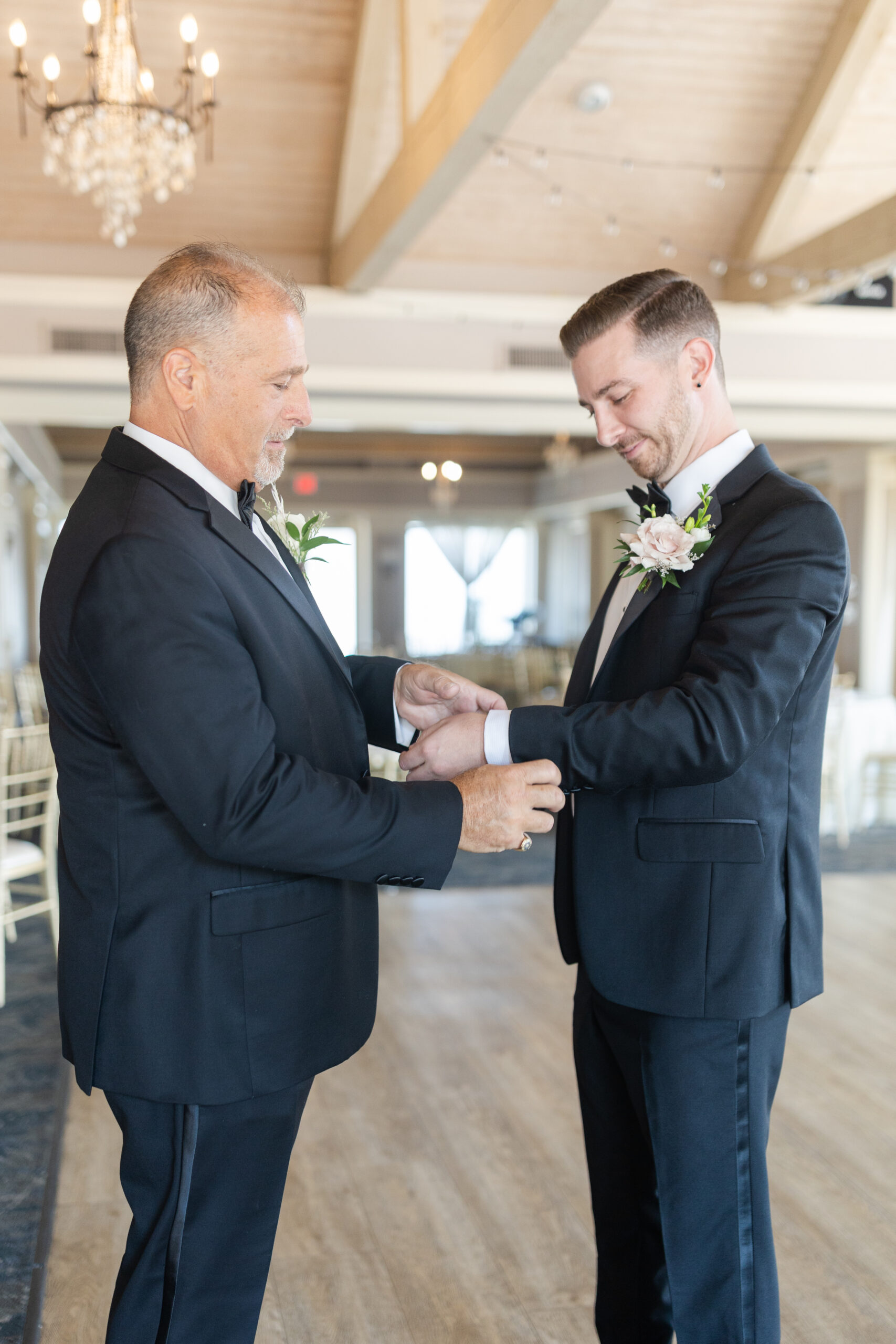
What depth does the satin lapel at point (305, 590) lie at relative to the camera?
5.30 feet

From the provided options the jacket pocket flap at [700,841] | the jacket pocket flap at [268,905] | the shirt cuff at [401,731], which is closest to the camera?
the jacket pocket flap at [268,905]

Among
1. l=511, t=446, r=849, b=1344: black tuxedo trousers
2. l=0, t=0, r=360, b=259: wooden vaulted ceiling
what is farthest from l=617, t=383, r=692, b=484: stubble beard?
l=0, t=0, r=360, b=259: wooden vaulted ceiling

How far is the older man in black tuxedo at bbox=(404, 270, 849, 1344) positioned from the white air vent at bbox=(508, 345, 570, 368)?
255 inches

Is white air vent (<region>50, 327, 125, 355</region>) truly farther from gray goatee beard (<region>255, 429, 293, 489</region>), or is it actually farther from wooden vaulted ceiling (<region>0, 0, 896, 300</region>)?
gray goatee beard (<region>255, 429, 293, 489</region>)

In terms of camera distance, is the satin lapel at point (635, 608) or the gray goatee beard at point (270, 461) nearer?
the gray goatee beard at point (270, 461)

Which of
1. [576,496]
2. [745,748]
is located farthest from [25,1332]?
[576,496]

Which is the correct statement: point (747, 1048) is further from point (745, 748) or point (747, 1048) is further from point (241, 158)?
point (241, 158)

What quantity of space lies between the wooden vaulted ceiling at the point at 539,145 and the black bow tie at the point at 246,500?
384cm

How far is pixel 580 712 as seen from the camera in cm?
167

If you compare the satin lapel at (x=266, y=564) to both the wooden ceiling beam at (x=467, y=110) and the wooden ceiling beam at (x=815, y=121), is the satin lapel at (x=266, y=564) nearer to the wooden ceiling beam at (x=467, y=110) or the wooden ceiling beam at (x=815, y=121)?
the wooden ceiling beam at (x=467, y=110)

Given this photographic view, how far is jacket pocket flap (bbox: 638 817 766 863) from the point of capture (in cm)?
167

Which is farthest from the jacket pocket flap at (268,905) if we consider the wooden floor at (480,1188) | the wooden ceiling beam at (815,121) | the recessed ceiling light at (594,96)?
the wooden ceiling beam at (815,121)

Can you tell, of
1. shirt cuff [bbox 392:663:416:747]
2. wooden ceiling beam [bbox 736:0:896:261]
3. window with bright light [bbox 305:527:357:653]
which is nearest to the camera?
shirt cuff [bbox 392:663:416:747]

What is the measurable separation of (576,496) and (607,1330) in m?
16.0
